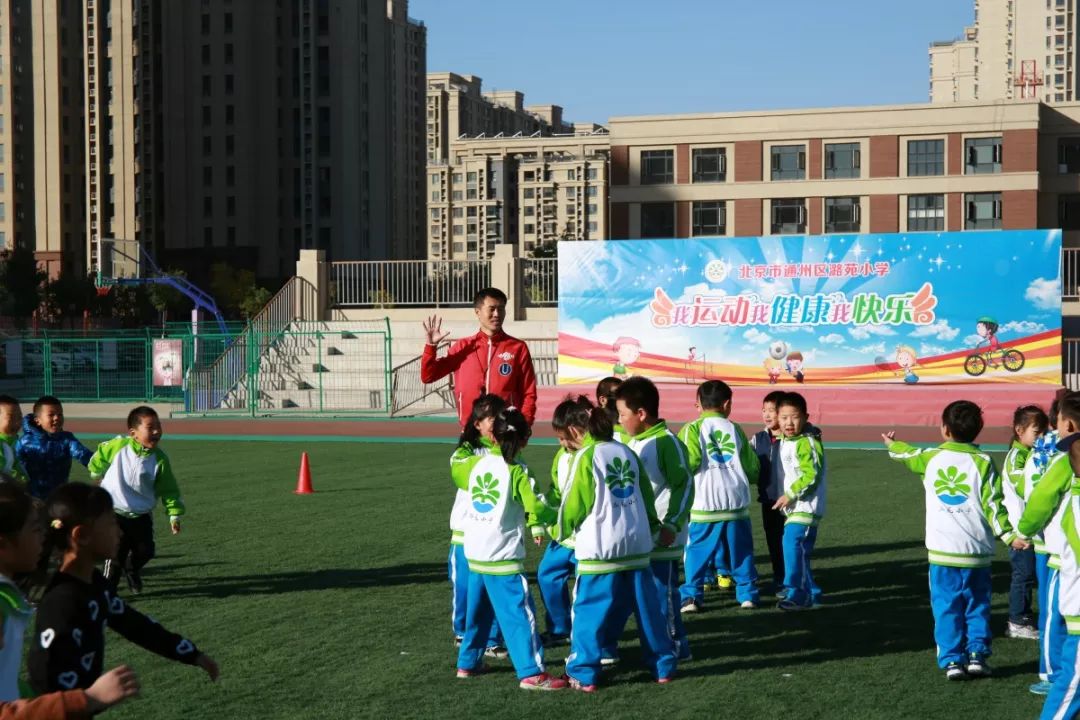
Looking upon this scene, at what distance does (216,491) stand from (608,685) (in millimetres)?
10213

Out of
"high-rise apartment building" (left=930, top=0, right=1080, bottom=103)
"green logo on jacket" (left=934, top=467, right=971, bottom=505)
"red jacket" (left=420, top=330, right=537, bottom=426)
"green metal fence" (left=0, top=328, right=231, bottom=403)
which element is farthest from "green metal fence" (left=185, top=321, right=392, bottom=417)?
"high-rise apartment building" (left=930, top=0, right=1080, bottom=103)

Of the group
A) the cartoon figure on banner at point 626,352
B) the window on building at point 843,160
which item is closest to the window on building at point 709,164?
the window on building at point 843,160

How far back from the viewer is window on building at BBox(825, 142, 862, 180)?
209ft

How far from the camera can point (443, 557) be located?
1107 centimetres

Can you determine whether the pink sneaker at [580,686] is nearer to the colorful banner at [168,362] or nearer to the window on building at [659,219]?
the colorful banner at [168,362]

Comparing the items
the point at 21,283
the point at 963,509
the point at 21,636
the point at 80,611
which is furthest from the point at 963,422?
the point at 21,283

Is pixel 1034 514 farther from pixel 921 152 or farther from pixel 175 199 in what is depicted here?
pixel 175 199

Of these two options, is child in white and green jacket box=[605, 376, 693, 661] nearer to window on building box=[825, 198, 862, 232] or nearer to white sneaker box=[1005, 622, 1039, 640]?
white sneaker box=[1005, 622, 1039, 640]

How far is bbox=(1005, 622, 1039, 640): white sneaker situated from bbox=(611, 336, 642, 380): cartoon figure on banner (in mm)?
22833

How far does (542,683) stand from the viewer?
22.2 ft

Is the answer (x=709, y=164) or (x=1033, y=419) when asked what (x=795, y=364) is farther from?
(x=709, y=164)

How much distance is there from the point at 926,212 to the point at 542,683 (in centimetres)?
6003

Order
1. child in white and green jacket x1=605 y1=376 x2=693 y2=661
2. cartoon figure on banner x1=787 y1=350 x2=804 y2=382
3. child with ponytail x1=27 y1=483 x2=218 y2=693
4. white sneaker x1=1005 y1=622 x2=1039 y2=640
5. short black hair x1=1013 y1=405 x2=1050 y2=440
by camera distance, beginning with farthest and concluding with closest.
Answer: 1. cartoon figure on banner x1=787 y1=350 x2=804 y2=382
2. white sneaker x1=1005 y1=622 x2=1039 y2=640
3. short black hair x1=1013 y1=405 x2=1050 y2=440
4. child in white and green jacket x1=605 y1=376 x2=693 y2=661
5. child with ponytail x1=27 y1=483 x2=218 y2=693

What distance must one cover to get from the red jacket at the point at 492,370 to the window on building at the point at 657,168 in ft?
195
